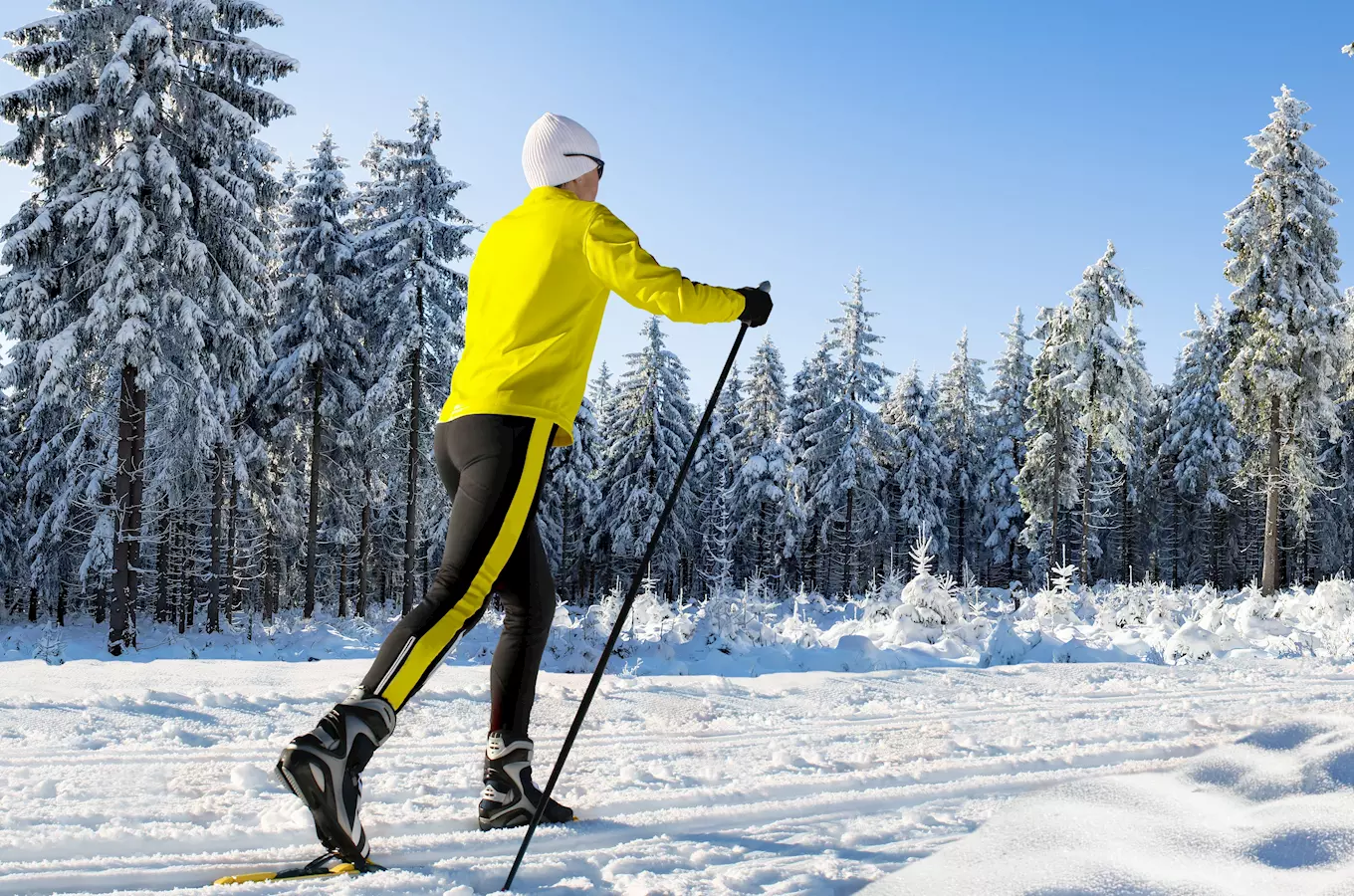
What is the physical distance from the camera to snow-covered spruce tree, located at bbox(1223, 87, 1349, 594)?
74.1 ft

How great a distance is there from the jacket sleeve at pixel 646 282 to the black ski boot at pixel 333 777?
1.40 m

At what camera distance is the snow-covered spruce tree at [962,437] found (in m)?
43.8

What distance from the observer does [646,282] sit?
2.46 metres

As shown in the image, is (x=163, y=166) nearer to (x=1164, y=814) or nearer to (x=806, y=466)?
(x=1164, y=814)

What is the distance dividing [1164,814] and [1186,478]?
43.0 metres

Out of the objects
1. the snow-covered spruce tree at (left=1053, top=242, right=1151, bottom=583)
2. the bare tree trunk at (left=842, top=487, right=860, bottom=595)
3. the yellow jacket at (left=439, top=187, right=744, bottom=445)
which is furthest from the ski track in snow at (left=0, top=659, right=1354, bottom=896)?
the bare tree trunk at (left=842, top=487, right=860, bottom=595)

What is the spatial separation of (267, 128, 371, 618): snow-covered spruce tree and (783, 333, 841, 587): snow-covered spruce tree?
1883 centimetres

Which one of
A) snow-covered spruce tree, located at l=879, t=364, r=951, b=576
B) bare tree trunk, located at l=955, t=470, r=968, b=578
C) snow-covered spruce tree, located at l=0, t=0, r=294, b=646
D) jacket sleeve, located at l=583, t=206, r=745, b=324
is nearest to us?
jacket sleeve, located at l=583, t=206, r=745, b=324

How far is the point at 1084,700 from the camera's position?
437 cm

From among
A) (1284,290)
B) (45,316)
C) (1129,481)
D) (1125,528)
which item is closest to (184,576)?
(45,316)

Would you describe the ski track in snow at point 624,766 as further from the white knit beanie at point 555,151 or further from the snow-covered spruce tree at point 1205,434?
the snow-covered spruce tree at point 1205,434

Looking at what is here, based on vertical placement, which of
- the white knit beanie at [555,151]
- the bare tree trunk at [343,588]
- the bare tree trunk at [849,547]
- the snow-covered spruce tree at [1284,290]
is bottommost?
the bare tree trunk at [343,588]

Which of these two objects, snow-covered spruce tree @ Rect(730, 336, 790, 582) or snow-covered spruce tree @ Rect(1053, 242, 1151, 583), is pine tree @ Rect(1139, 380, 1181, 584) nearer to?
snow-covered spruce tree @ Rect(1053, 242, 1151, 583)

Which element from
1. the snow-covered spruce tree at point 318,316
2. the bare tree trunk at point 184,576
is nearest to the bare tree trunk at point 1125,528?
the snow-covered spruce tree at point 318,316
